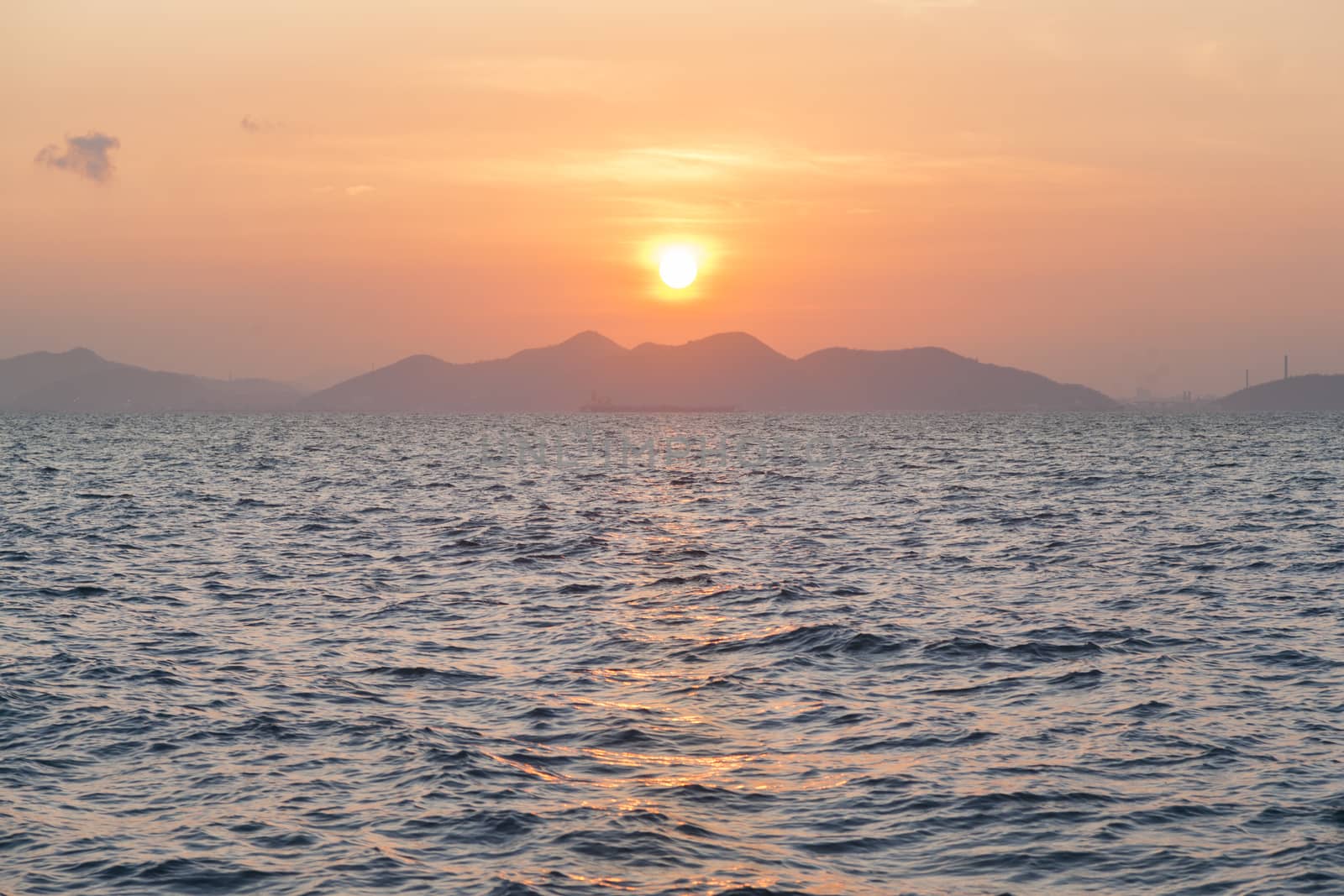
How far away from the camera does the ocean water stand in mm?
14969

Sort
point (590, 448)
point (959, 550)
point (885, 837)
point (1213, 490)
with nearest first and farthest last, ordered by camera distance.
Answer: point (885, 837)
point (959, 550)
point (1213, 490)
point (590, 448)

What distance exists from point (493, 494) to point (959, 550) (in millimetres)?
36268

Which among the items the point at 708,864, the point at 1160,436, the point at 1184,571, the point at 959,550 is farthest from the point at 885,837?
the point at 1160,436

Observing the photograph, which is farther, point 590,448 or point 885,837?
point 590,448

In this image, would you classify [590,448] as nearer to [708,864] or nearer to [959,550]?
[959,550]

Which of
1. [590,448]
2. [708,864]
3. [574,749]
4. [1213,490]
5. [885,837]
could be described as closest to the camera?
[708,864]

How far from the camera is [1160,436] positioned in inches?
7333

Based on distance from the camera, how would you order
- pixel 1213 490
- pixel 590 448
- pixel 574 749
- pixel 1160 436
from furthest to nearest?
pixel 1160 436, pixel 590 448, pixel 1213 490, pixel 574 749

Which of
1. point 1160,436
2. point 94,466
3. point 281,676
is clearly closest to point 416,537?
point 281,676

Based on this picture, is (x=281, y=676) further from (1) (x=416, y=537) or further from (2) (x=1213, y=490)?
(2) (x=1213, y=490)

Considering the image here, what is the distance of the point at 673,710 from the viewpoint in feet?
72.2

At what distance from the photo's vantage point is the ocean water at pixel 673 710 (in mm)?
14969

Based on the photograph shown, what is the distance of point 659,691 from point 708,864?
8.90 metres

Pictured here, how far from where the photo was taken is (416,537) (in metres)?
51.1
